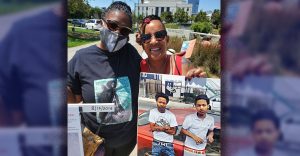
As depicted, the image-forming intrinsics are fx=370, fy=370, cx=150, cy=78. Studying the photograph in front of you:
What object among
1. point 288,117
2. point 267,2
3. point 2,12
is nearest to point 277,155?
point 288,117

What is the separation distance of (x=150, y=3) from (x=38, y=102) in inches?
88.4

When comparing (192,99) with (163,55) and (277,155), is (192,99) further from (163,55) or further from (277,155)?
(277,155)

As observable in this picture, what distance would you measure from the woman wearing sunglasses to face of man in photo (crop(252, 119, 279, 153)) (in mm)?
797

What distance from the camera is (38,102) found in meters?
1.47

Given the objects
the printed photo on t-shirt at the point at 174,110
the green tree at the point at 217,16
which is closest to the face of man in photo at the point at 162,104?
the printed photo on t-shirt at the point at 174,110

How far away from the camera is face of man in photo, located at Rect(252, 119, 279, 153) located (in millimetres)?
1469

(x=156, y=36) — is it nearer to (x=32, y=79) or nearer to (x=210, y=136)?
(x=210, y=136)

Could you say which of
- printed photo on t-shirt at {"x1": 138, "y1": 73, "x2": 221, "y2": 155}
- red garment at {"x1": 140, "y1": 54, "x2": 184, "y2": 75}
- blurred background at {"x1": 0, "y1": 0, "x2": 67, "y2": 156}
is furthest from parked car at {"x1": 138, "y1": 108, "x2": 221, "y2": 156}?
blurred background at {"x1": 0, "y1": 0, "x2": 67, "y2": 156}

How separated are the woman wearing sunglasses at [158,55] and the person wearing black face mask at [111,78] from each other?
0.11m

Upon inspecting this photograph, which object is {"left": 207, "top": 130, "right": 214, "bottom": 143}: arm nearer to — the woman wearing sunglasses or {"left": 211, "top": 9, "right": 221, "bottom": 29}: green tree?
the woman wearing sunglasses

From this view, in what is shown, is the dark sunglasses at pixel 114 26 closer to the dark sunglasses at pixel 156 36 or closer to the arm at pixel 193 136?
the dark sunglasses at pixel 156 36

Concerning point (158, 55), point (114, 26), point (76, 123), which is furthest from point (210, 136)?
point (114, 26)

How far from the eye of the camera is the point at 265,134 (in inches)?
57.9

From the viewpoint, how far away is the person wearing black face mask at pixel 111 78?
219cm
